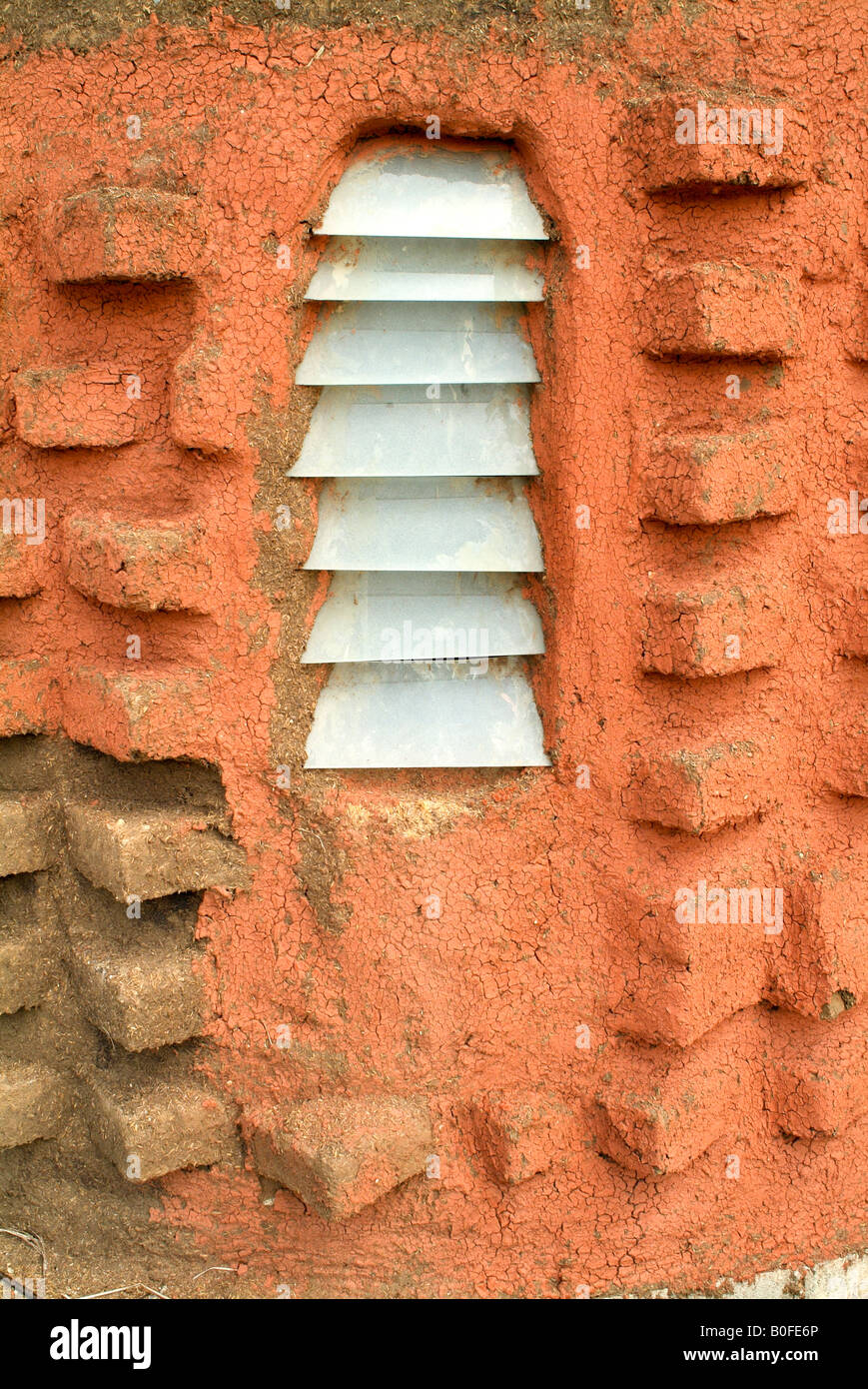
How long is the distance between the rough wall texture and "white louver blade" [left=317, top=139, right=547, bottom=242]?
2.6 inches

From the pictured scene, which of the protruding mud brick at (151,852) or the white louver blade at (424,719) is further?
the white louver blade at (424,719)

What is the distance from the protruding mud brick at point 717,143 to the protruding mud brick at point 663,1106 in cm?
188

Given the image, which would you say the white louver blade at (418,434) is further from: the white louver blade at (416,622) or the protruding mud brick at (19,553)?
the protruding mud brick at (19,553)

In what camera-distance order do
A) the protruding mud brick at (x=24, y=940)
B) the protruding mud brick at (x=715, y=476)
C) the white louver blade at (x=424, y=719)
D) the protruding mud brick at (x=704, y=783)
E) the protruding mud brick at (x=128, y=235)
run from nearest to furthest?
the protruding mud brick at (x=128, y=235), the protruding mud brick at (x=715, y=476), the protruding mud brick at (x=704, y=783), the white louver blade at (x=424, y=719), the protruding mud brick at (x=24, y=940)

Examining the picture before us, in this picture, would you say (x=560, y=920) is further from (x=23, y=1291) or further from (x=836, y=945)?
(x=23, y=1291)

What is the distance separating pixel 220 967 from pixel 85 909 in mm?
356

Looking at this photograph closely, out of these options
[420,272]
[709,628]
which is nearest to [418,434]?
[420,272]

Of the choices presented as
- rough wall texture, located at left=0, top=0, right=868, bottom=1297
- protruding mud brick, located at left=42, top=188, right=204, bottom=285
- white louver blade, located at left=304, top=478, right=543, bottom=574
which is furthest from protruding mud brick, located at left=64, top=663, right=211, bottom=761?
protruding mud brick, located at left=42, top=188, right=204, bottom=285

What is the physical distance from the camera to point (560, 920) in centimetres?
289

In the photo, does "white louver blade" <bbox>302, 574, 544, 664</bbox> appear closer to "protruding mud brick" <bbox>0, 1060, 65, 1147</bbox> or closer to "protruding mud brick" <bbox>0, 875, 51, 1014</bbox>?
"protruding mud brick" <bbox>0, 875, 51, 1014</bbox>

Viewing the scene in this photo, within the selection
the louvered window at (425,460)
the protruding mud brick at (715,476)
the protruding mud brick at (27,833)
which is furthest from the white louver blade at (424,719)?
the protruding mud brick at (27,833)

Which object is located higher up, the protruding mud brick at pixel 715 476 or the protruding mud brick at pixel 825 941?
the protruding mud brick at pixel 715 476

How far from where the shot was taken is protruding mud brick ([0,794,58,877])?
286cm

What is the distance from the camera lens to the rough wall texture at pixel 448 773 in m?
2.55
